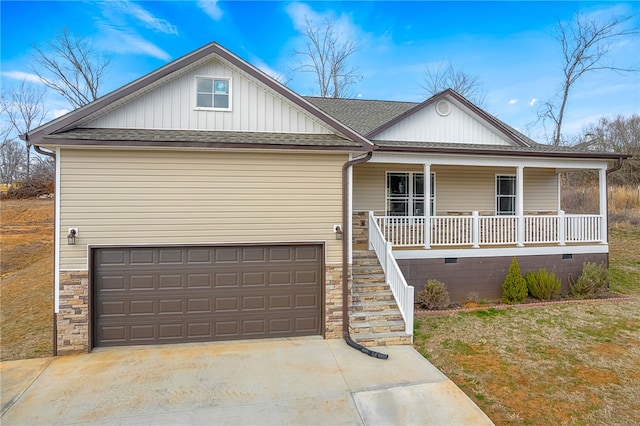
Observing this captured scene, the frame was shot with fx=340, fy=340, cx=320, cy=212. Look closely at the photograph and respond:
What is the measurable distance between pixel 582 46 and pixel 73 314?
27.1m

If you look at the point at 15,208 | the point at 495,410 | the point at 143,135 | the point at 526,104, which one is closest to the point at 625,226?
the point at 526,104

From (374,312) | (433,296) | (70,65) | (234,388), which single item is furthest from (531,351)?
(70,65)

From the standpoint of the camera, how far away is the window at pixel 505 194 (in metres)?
11.8

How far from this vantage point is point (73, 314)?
20.3 ft

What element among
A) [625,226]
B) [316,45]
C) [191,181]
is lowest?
[625,226]

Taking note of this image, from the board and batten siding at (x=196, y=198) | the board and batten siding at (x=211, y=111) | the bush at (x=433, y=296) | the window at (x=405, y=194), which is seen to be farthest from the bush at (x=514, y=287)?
the board and batten siding at (x=211, y=111)

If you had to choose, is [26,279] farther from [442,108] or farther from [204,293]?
[442,108]

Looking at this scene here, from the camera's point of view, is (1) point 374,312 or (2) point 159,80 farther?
(1) point 374,312

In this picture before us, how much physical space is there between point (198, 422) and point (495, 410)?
3.79 m

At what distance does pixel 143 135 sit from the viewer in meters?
6.31

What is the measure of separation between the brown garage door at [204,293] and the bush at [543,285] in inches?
247

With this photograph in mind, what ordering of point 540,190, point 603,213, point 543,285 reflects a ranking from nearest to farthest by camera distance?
point 543,285
point 603,213
point 540,190

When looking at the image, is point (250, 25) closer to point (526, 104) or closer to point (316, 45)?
point (316, 45)

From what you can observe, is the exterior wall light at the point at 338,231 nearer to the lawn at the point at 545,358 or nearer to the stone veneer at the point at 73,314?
the lawn at the point at 545,358
